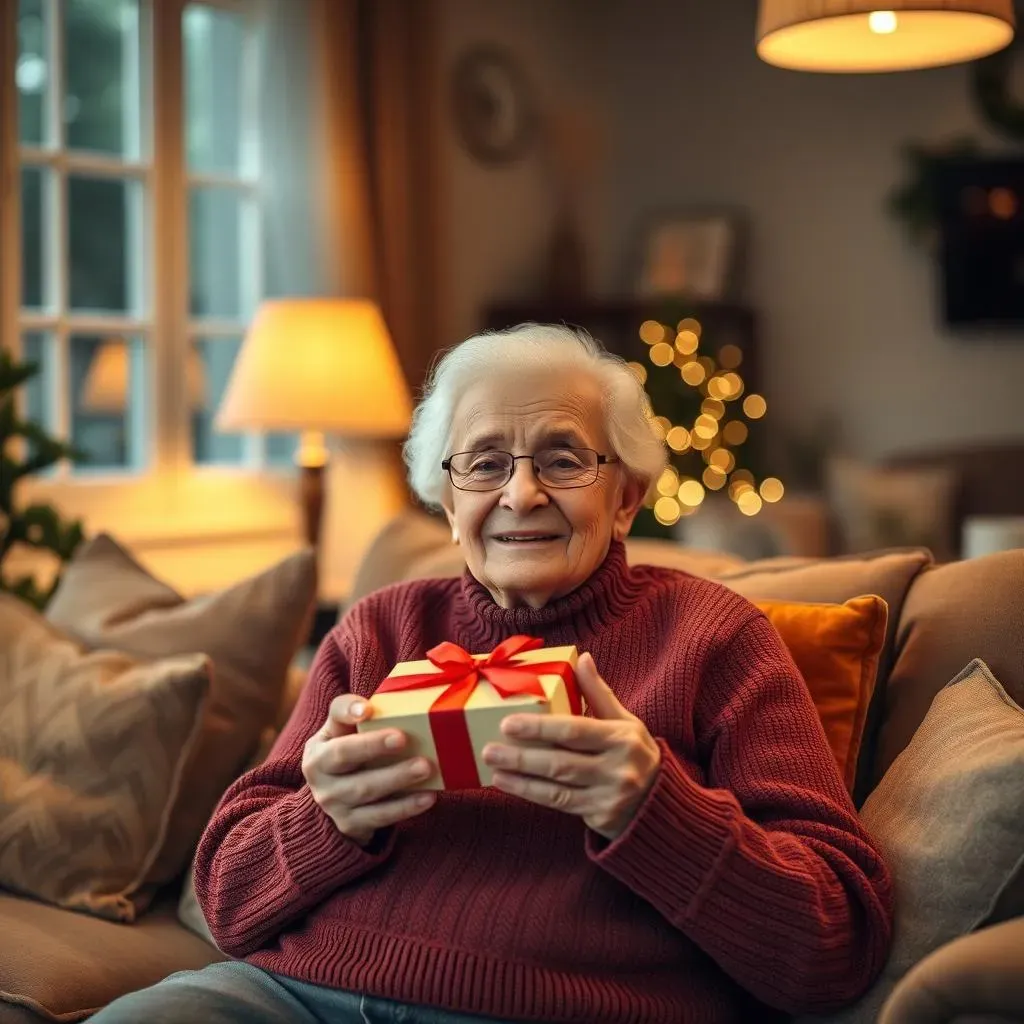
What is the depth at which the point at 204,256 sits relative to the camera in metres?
4.35

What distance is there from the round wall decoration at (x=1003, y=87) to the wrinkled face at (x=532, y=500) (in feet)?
13.7

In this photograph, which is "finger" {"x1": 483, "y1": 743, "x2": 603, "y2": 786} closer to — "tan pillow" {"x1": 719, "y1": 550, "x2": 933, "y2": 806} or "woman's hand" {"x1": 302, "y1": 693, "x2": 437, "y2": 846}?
"woman's hand" {"x1": 302, "y1": 693, "x2": 437, "y2": 846}

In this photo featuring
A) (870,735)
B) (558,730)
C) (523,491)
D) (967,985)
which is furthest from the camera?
(870,735)

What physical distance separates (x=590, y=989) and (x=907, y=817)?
38 cm

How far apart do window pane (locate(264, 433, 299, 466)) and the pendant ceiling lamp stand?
2864 millimetres

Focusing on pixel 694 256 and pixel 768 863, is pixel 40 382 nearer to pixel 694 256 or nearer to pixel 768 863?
pixel 694 256

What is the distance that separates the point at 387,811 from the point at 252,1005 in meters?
0.28

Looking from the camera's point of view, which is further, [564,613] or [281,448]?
[281,448]

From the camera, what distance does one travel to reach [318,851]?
148cm

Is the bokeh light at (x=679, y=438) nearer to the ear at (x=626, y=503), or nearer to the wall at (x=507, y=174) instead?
the wall at (x=507, y=174)

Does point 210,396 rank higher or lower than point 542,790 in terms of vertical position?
higher

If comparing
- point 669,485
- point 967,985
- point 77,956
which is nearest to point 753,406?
point 669,485

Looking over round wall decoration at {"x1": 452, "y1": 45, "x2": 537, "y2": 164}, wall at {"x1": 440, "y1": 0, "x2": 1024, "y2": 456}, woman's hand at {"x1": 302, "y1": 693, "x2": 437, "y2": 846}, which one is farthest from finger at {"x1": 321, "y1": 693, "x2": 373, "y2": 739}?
round wall decoration at {"x1": 452, "y1": 45, "x2": 537, "y2": 164}

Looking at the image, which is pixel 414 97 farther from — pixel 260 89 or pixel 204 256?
pixel 204 256
